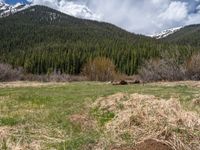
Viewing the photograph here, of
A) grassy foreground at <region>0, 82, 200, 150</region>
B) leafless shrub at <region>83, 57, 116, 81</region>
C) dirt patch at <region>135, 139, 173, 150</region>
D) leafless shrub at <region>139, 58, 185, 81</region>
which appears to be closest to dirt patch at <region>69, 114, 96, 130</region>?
grassy foreground at <region>0, 82, 200, 150</region>

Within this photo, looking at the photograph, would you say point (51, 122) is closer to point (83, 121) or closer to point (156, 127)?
point (83, 121)

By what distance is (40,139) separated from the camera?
10.5 m

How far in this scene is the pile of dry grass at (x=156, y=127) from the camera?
931 cm

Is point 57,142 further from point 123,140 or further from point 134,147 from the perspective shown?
point 134,147

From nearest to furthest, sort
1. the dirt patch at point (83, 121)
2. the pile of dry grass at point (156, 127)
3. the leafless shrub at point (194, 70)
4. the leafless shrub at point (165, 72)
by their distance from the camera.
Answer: the pile of dry grass at point (156, 127)
the dirt patch at point (83, 121)
the leafless shrub at point (194, 70)
the leafless shrub at point (165, 72)

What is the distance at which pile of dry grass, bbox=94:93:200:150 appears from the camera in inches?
367

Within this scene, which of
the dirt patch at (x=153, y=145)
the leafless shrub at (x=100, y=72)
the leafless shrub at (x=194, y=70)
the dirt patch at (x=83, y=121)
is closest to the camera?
the dirt patch at (x=153, y=145)

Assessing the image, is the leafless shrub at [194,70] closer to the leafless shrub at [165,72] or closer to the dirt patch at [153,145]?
the leafless shrub at [165,72]

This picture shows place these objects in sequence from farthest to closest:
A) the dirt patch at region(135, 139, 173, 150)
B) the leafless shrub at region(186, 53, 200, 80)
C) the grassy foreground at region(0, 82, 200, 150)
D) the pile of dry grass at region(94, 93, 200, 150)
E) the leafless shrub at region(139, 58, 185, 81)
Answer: the leafless shrub at region(139, 58, 185, 81) < the leafless shrub at region(186, 53, 200, 80) < the grassy foreground at region(0, 82, 200, 150) < the pile of dry grass at region(94, 93, 200, 150) < the dirt patch at region(135, 139, 173, 150)

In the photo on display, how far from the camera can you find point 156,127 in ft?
34.6

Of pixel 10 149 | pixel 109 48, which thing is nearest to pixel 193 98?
pixel 10 149

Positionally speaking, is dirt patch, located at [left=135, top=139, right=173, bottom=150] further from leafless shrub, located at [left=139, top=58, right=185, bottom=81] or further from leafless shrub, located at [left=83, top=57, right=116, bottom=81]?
leafless shrub, located at [left=83, top=57, right=116, bottom=81]

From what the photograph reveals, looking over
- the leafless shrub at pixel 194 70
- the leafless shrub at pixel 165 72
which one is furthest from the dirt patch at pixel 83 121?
the leafless shrub at pixel 165 72

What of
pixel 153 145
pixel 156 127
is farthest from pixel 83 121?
pixel 153 145
